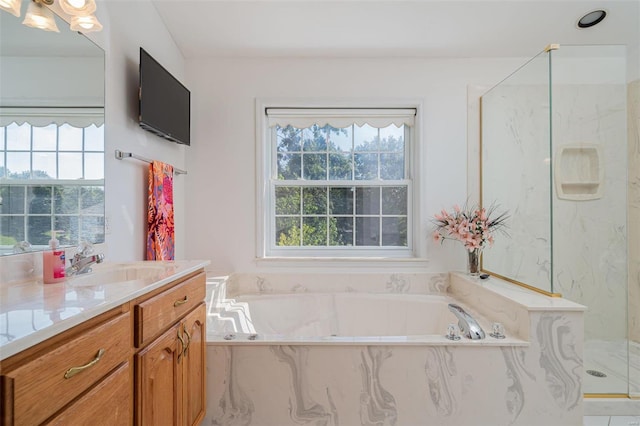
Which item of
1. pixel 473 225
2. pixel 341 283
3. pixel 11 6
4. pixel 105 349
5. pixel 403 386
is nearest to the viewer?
pixel 105 349

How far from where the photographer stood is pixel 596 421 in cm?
164

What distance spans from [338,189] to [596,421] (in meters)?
2.09

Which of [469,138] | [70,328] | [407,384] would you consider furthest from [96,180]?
[469,138]

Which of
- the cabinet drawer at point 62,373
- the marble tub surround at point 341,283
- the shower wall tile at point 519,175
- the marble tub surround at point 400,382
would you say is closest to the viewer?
the cabinet drawer at point 62,373

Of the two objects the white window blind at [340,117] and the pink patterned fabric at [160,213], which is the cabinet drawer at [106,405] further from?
the white window blind at [340,117]

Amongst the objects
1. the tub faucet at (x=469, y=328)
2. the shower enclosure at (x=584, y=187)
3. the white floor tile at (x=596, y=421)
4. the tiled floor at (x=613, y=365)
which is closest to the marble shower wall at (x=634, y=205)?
the shower enclosure at (x=584, y=187)

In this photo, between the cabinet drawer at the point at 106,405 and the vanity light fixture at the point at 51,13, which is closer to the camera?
the cabinet drawer at the point at 106,405

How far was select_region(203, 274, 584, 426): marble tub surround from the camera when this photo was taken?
155 cm

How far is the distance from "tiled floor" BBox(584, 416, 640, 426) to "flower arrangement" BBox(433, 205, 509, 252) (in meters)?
1.08

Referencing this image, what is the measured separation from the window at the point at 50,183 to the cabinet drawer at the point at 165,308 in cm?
50

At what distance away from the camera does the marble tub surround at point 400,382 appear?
155cm

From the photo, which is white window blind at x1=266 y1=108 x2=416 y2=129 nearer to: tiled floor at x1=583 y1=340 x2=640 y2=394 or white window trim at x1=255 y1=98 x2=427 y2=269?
white window trim at x1=255 y1=98 x2=427 y2=269

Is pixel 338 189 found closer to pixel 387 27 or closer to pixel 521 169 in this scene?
pixel 387 27

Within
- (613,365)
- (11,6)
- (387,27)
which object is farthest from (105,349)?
(613,365)
